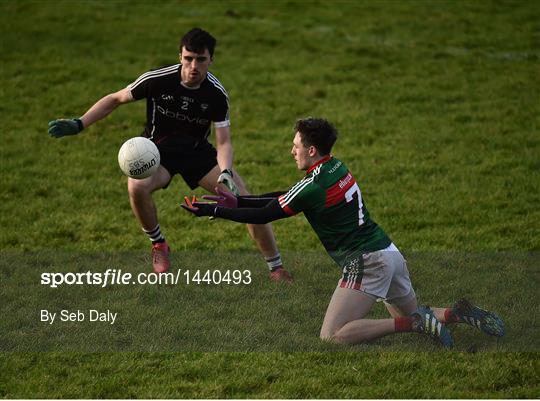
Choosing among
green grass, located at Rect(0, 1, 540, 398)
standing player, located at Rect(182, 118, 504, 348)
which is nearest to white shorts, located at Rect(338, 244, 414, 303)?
standing player, located at Rect(182, 118, 504, 348)

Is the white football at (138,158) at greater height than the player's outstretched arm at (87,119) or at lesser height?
lesser

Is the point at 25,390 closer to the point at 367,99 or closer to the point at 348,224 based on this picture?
the point at 348,224

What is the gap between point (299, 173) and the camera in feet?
41.0

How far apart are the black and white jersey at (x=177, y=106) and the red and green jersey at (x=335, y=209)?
187 centimetres

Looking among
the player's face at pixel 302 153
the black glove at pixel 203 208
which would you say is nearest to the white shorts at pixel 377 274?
the player's face at pixel 302 153

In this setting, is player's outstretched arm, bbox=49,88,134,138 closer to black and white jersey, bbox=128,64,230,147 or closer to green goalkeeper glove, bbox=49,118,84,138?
green goalkeeper glove, bbox=49,118,84,138

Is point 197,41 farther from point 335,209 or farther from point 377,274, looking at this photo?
Answer: point 377,274

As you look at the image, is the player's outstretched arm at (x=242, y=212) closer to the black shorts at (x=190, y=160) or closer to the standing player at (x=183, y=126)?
the standing player at (x=183, y=126)

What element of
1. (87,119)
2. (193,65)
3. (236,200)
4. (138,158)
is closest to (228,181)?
(236,200)

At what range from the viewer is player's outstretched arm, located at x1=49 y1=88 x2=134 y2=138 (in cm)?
866

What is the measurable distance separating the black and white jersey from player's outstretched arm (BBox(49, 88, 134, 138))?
131 millimetres

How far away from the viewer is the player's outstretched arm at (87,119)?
8664mm

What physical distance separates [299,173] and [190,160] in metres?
3.67

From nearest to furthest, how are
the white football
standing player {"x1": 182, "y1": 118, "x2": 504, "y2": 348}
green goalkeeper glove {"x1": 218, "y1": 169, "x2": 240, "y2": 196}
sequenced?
1. standing player {"x1": 182, "y1": 118, "x2": 504, "y2": 348}
2. green goalkeeper glove {"x1": 218, "y1": 169, "x2": 240, "y2": 196}
3. the white football
